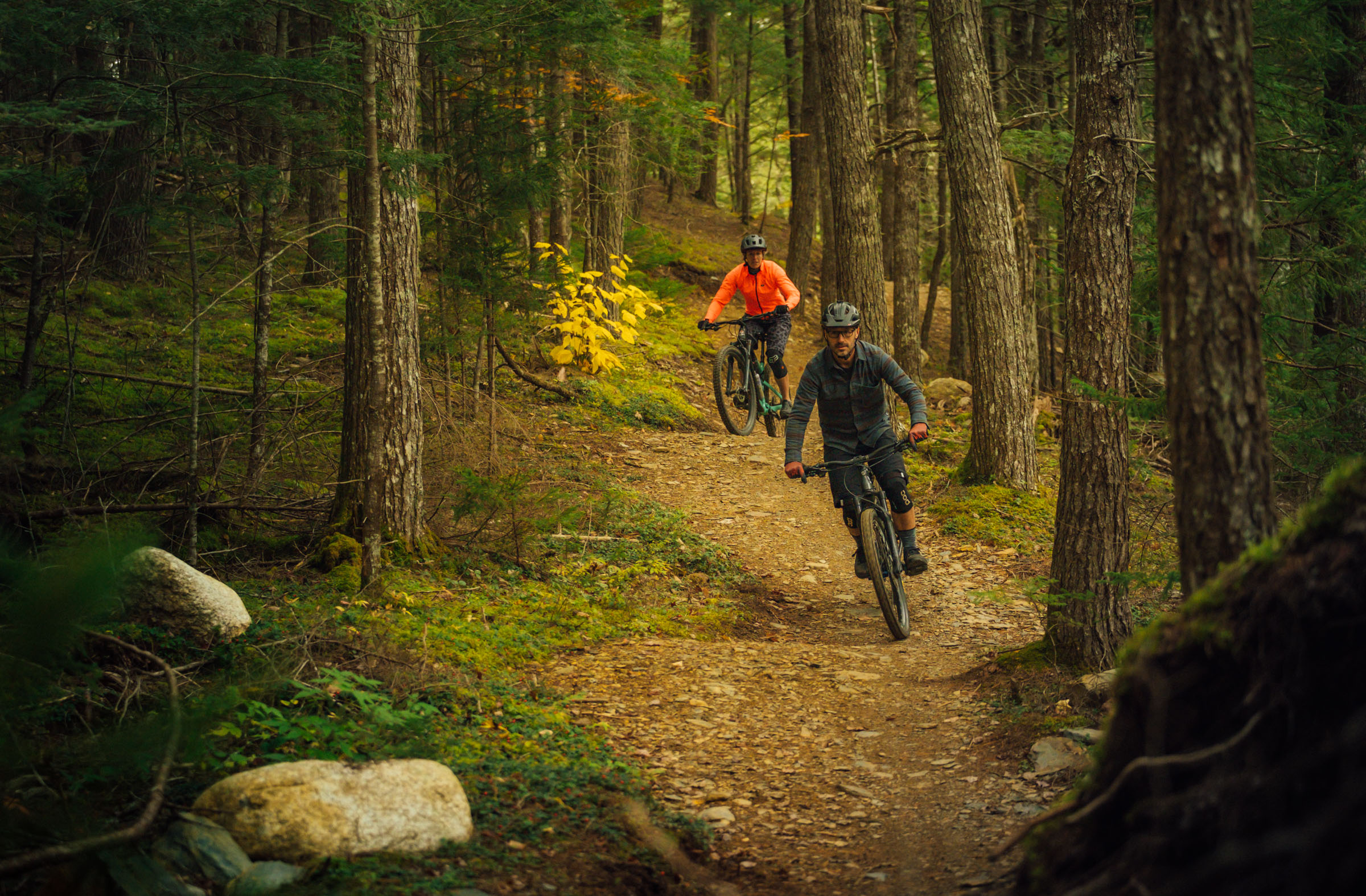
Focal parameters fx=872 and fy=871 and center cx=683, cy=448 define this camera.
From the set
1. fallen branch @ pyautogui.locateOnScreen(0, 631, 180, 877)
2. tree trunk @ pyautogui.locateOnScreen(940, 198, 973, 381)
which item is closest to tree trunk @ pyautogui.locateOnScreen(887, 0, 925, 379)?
tree trunk @ pyautogui.locateOnScreen(940, 198, 973, 381)

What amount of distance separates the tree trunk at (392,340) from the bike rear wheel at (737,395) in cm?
465

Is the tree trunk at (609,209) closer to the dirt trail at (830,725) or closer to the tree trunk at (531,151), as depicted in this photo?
the tree trunk at (531,151)

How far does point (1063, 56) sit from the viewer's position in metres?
19.8

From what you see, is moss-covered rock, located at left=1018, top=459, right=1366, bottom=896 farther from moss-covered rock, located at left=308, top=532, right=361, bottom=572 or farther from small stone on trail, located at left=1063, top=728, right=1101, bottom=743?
moss-covered rock, located at left=308, top=532, right=361, bottom=572

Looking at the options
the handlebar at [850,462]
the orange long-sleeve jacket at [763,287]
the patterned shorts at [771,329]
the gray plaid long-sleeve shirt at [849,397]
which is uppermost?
the orange long-sleeve jacket at [763,287]

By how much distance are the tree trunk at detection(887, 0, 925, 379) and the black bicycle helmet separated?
9.24 metres

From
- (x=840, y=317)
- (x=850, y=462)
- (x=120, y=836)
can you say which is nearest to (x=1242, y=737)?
(x=120, y=836)

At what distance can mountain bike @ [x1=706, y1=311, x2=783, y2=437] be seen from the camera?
428 inches

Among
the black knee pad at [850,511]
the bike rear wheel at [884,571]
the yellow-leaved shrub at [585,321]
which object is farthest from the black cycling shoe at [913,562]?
the yellow-leaved shrub at [585,321]

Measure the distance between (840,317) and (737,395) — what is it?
4.31 meters

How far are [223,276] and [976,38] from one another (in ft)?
31.6

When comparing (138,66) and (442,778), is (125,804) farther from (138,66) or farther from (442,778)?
(138,66)

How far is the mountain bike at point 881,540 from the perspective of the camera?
22.8 feet

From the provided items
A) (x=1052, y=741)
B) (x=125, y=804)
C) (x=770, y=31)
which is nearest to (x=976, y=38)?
(x=1052, y=741)
